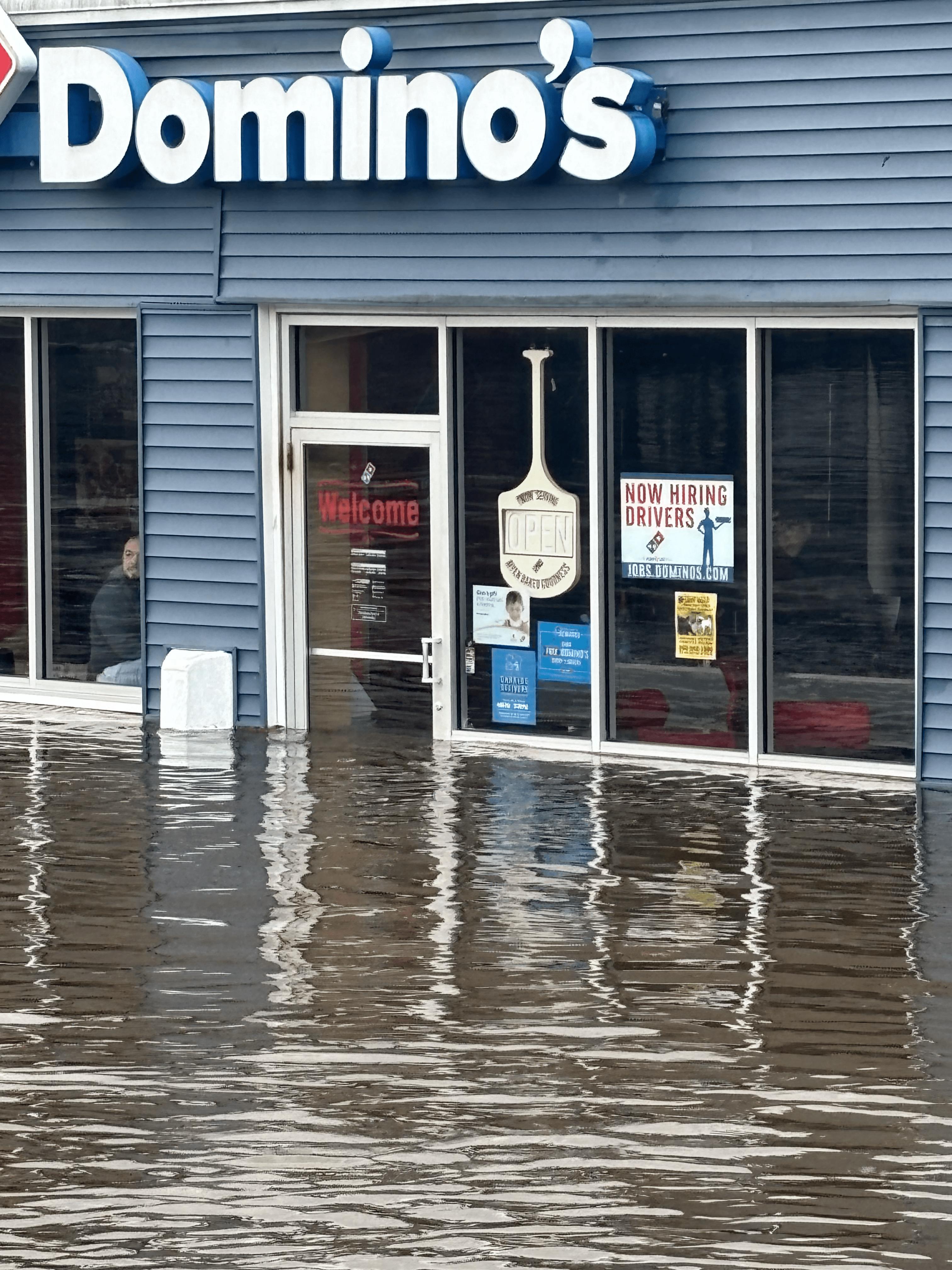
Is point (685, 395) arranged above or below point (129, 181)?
below

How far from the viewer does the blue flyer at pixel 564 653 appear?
41.1 feet

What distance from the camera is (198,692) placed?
13.6 meters

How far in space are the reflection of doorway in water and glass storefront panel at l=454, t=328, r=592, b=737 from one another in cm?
34

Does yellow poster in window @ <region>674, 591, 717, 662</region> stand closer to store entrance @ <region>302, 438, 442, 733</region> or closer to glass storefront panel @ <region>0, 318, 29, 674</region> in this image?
store entrance @ <region>302, 438, 442, 733</region>

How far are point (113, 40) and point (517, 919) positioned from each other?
7334 millimetres

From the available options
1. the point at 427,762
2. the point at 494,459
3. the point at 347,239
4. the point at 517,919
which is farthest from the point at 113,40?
the point at 517,919

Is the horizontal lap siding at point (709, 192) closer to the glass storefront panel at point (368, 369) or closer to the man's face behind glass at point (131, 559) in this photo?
the glass storefront panel at point (368, 369)

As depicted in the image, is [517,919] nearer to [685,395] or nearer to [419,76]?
[685,395]

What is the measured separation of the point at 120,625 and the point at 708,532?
451 cm

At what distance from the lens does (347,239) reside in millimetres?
12781

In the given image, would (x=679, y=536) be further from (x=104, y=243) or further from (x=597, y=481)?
(x=104, y=243)

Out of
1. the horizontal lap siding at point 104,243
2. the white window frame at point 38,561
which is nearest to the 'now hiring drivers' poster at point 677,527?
the horizontal lap siding at point 104,243

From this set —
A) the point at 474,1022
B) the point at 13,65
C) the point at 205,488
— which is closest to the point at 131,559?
the point at 205,488

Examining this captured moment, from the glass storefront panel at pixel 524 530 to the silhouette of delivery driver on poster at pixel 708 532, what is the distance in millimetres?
763
